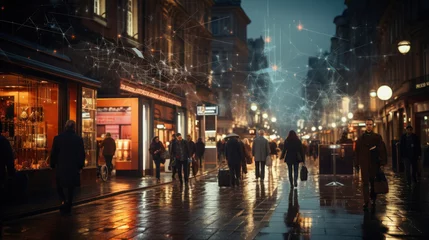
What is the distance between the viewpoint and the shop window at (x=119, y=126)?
89.4 feet

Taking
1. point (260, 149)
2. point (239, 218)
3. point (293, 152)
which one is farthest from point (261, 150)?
point (239, 218)

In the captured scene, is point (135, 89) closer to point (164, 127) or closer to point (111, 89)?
point (111, 89)

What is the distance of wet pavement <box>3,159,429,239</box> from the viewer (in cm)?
903

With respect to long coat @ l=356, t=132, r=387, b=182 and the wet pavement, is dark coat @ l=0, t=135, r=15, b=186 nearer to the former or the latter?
the wet pavement

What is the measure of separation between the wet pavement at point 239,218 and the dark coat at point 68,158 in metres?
0.77

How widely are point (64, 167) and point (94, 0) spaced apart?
46.6 feet

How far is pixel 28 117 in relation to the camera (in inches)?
701

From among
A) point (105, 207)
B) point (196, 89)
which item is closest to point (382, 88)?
point (105, 207)

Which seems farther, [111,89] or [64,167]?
[111,89]

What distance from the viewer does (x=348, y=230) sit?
9180mm

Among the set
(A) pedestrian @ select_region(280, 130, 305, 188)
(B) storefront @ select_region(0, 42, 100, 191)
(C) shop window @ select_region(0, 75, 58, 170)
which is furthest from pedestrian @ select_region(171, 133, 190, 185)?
(C) shop window @ select_region(0, 75, 58, 170)

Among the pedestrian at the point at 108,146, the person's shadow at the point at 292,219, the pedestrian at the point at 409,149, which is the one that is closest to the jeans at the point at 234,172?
the person's shadow at the point at 292,219

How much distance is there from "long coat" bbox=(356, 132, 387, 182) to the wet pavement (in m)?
0.84

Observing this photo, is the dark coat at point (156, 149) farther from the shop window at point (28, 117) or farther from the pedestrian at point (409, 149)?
the pedestrian at point (409, 149)
